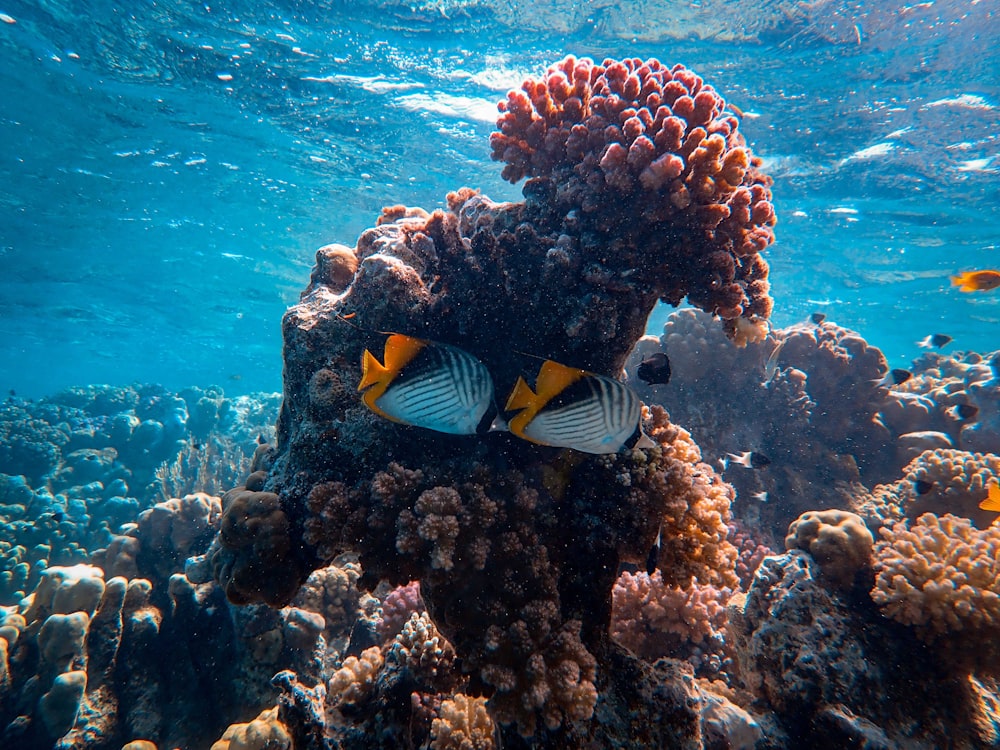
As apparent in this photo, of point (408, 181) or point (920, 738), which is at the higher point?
point (408, 181)

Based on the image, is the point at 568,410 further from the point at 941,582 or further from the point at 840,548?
the point at 941,582

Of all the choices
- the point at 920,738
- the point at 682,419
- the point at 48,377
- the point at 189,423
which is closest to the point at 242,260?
the point at 189,423

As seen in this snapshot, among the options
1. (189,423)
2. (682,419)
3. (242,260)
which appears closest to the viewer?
(682,419)

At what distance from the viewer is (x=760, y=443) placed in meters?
7.62

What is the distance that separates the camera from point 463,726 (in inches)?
109

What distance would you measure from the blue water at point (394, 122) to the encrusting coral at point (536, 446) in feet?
33.7

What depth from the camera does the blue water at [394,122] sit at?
35.4ft

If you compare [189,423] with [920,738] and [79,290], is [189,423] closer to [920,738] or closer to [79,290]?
[79,290]

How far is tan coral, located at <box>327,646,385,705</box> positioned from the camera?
10.7 feet

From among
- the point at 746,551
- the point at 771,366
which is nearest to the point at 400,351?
the point at 746,551

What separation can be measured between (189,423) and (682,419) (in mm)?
18436

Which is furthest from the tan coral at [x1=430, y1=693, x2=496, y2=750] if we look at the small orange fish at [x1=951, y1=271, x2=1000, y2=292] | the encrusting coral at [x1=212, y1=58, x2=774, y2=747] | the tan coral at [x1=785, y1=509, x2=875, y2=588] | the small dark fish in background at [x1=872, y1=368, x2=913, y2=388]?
the small orange fish at [x1=951, y1=271, x2=1000, y2=292]

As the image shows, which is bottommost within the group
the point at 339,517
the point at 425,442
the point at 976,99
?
the point at 339,517

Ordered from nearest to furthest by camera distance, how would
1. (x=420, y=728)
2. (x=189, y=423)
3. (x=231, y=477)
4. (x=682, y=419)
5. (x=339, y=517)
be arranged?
(x=339, y=517) < (x=420, y=728) < (x=682, y=419) < (x=231, y=477) < (x=189, y=423)
